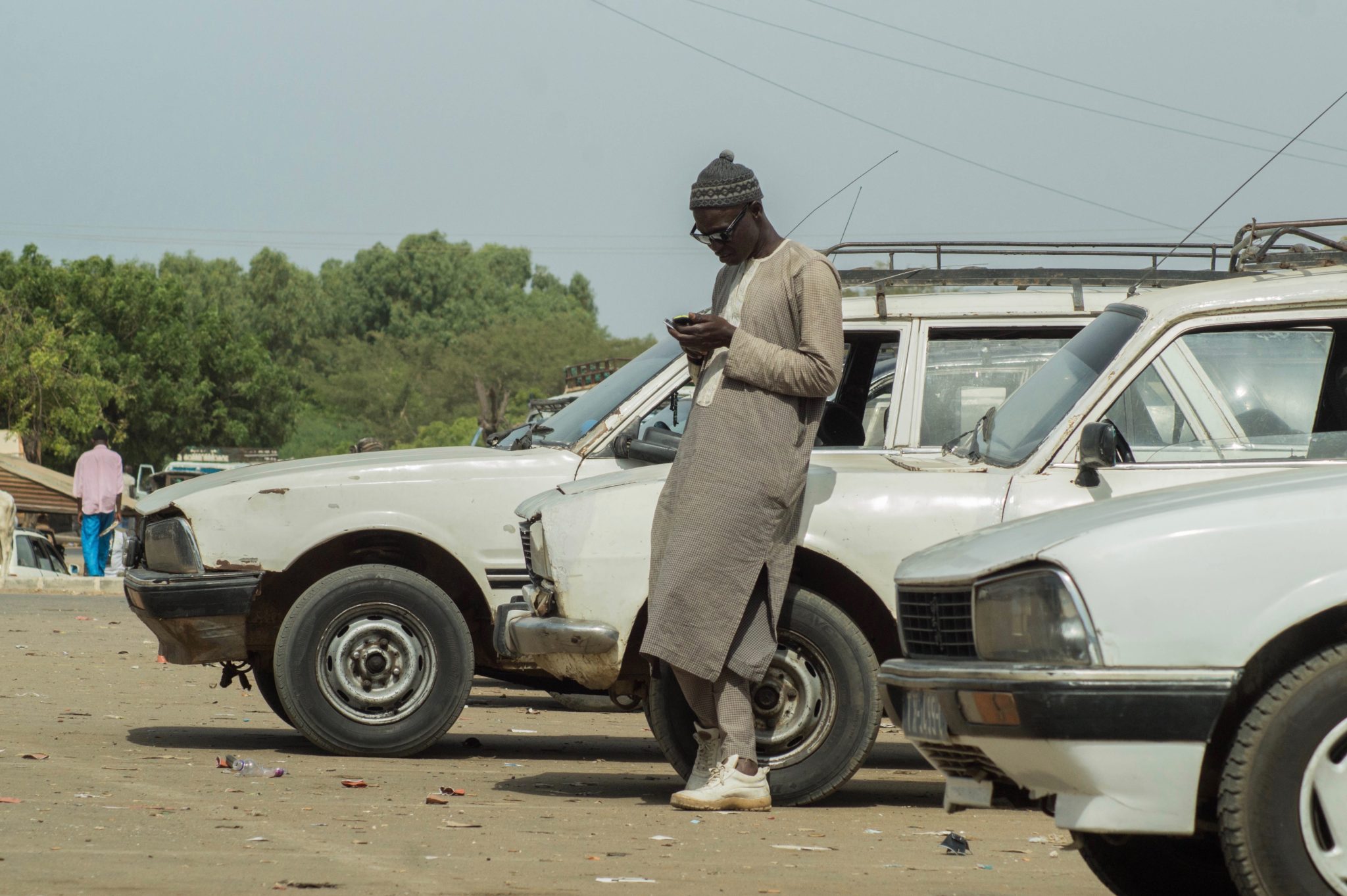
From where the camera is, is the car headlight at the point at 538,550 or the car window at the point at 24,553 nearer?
the car headlight at the point at 538,550

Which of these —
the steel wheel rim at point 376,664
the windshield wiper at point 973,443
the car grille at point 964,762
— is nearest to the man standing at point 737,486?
the windshield wiper at point 973,443

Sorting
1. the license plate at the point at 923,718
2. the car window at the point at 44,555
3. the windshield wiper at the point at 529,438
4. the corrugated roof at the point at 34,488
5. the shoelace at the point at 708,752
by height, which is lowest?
the shoelace at the point at 708,752

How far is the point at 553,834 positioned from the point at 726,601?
938 mm

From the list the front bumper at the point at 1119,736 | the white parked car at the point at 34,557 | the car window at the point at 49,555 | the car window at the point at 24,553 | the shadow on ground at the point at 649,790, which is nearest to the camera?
the front bumper at the point at 1119,736

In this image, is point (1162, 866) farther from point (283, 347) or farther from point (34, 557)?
point (283, 347)

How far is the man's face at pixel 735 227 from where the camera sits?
5961 millimetres

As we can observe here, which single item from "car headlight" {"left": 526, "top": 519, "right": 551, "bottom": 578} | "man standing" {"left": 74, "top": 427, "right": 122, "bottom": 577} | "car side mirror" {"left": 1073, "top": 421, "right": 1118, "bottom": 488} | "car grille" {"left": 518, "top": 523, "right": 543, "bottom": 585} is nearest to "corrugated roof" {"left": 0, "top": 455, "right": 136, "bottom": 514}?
"man standing" {"left": 74, "top": 427, "right": 122, "bottom": 577}

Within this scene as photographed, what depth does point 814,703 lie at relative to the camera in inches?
238

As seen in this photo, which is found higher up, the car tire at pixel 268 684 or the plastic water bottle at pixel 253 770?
the car tire at pixel 268 684

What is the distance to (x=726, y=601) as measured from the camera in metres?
5.76

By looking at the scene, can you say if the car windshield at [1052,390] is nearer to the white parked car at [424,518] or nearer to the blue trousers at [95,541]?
the white parked car at [424,518]

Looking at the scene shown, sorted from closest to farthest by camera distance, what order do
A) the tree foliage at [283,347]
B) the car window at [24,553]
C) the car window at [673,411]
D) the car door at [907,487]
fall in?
the car door at [907,487], the car window at [673,411], the car window at [24,553], the tree foliage at [283,347]

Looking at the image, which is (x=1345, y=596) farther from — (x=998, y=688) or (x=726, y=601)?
(x=726, y=601)

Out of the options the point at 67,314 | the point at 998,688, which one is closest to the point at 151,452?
the point at 67,314
